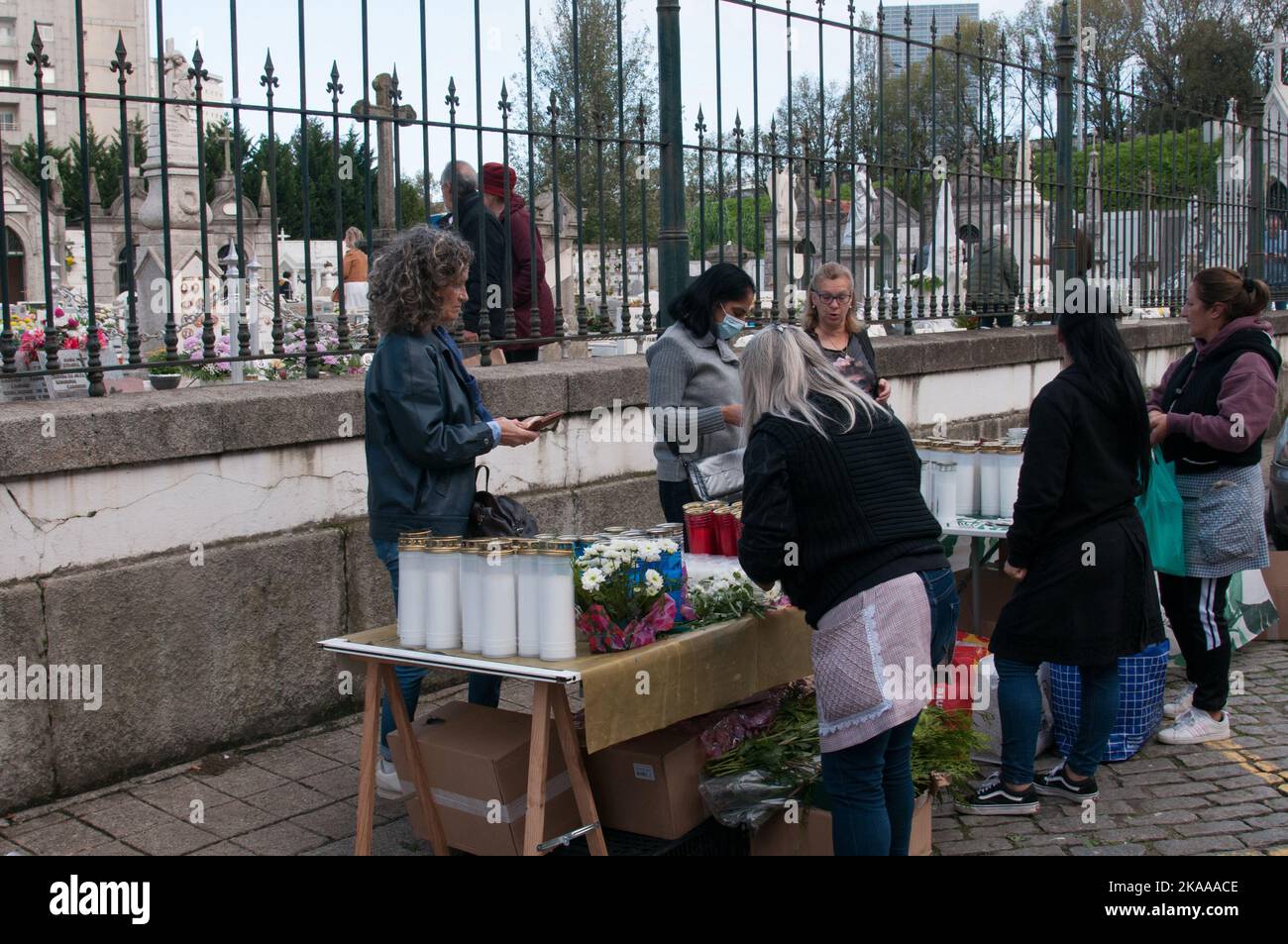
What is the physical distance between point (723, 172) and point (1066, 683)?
3300 millimetres

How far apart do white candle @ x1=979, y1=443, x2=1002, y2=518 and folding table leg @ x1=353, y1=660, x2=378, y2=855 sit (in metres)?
2.76

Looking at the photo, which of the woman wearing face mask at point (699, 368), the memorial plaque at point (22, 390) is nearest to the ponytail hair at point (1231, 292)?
the woman wearing face mask at point (699, 368)

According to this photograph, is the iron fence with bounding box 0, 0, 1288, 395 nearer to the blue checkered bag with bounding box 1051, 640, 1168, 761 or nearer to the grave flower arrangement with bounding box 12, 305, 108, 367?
the grave flower arrangement with bounding box 12, 305, 108, 367

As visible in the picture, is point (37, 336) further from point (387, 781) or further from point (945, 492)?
point (945, 492)

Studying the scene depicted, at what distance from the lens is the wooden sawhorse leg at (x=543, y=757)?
11.3 ft

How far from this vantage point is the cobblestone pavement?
13.7 feet

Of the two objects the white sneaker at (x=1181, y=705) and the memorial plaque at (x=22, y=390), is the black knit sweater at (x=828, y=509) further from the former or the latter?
the memorial plaque at (x=22, y=390)

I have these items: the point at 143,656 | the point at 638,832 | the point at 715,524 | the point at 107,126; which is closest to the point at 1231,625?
the point at 715,524

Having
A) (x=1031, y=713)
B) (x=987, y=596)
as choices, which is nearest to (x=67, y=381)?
(x=987, y=596)

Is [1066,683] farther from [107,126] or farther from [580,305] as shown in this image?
[107,126]

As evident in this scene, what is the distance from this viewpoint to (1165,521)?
524 centimetres

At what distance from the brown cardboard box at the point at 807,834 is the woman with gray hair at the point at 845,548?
34 cm

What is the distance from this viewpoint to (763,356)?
347 centimetres

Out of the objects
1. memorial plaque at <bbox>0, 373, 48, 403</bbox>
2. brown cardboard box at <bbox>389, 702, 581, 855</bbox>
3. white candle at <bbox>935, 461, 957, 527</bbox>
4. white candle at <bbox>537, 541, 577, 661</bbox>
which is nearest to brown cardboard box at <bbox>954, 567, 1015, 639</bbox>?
white candle at <bbox>935, 461, 957, 527</bbox>
